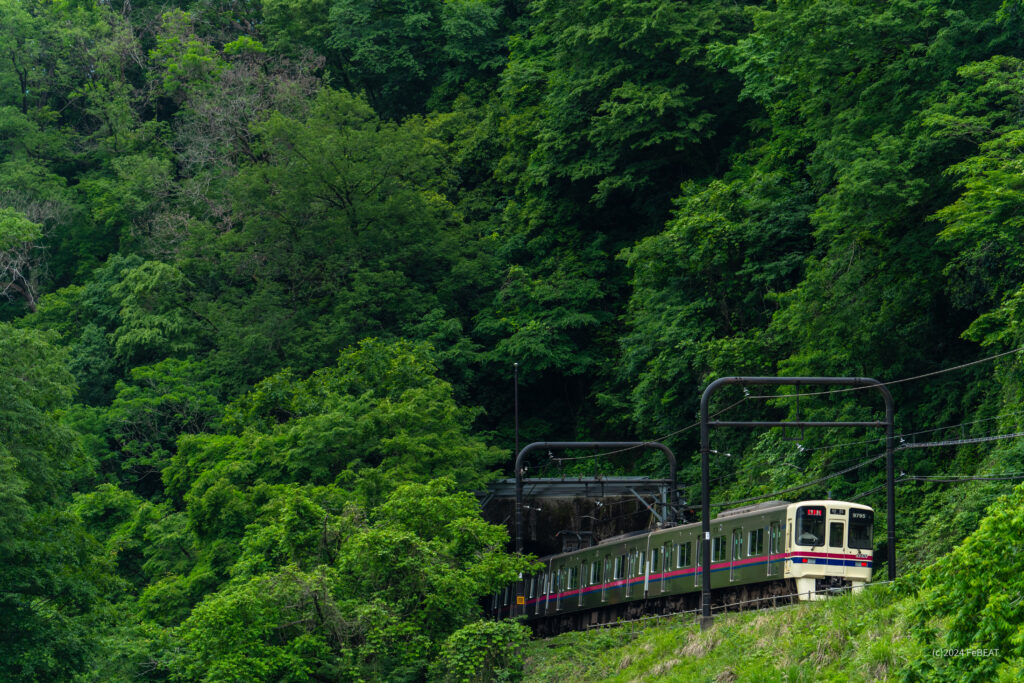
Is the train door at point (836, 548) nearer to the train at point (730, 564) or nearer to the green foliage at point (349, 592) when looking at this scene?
the train at point (730, 564)

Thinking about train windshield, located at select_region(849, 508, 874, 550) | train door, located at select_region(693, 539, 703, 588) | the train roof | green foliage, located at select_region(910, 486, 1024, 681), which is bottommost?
green foliage, located at select_region(910, 486, 1024, 681)

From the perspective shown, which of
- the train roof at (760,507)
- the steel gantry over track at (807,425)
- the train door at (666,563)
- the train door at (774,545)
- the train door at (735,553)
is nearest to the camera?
the steel gantry over track at (807,425)

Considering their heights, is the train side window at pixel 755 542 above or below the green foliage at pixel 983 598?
above

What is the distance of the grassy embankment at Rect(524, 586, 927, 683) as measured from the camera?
20.2 meters

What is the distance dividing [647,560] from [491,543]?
15.3 feet

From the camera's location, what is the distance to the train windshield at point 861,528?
3005 centimetres

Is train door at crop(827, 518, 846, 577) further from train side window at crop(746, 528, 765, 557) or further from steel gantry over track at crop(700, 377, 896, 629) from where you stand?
steel gantry over track at crop(700, 377, 896, 629)

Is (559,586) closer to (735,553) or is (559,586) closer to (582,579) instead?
(582,579)

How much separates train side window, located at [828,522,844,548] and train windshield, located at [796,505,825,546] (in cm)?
17

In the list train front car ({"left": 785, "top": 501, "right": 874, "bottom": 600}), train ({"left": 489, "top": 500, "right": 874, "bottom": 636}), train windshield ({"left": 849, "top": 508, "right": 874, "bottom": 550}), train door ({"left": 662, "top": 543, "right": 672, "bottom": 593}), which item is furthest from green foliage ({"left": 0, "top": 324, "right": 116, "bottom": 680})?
train windshield ({"left": 849, "top": 508, "right": 874, "bottom": 550})

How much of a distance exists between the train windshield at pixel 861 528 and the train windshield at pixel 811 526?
2.59 ft

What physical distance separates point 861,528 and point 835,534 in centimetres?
80

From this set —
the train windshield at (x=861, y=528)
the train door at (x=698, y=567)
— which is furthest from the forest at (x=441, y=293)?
the train door at (x=698, y=567)

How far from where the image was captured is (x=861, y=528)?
99.0 feet
